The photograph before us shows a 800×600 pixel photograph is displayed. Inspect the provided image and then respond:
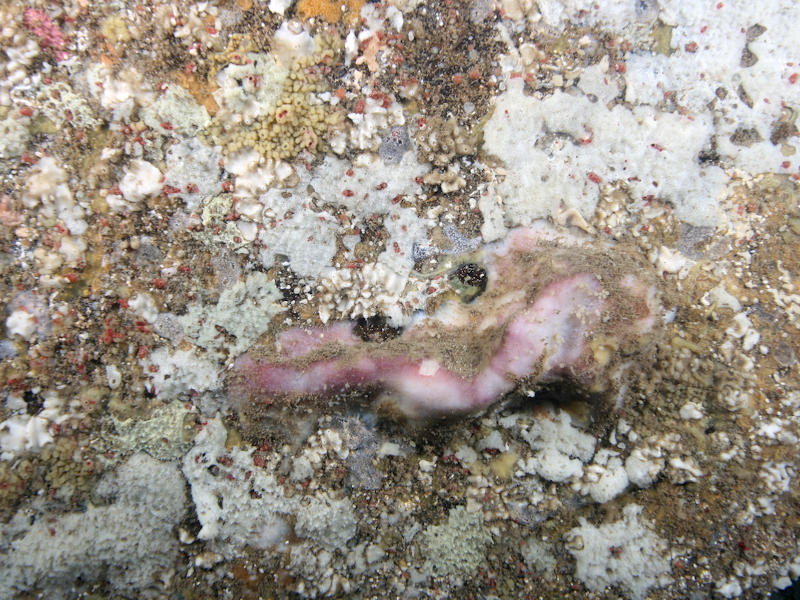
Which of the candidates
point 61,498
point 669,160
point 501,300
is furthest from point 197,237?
point 669,160

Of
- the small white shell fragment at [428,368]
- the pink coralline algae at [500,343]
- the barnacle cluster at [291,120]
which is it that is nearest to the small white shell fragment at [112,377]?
the pink coralline algae at [500,343]

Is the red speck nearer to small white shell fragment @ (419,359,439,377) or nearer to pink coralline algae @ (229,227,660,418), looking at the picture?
pink coralline algae @ (229,227,660,418)

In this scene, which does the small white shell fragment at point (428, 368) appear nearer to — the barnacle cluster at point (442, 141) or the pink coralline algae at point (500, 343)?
the pink coralline algae at point (500, 343)

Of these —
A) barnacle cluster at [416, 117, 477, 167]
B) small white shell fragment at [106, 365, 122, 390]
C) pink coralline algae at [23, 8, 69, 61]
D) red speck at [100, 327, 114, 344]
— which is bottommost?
small white shell fragment at [106, 365, 122, 390]

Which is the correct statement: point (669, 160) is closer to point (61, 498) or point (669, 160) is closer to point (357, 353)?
point (357, 353)

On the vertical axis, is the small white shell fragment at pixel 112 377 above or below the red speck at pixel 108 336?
below

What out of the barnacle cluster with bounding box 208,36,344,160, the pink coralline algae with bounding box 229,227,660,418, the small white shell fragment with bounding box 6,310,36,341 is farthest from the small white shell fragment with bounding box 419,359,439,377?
the small white shell fragment with bounding box 6,310,36,341
